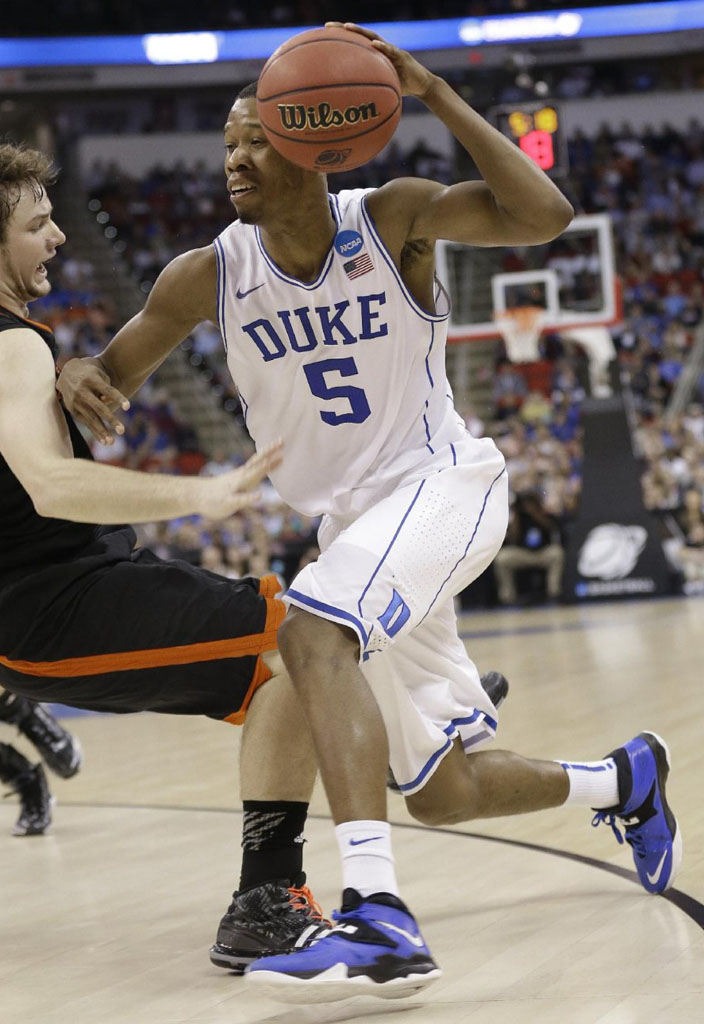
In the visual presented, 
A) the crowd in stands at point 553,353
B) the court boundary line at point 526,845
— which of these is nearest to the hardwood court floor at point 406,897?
the court boundary line at point 526,845

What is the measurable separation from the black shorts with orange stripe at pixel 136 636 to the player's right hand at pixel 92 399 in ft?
1.26

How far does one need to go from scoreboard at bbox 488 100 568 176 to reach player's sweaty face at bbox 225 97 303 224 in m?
9.08

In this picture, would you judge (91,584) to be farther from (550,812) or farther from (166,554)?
(166,554)

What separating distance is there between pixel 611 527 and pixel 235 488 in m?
11.7

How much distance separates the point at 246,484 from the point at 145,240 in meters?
A: 19.6

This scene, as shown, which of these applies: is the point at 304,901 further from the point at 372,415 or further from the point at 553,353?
the point at 553,353

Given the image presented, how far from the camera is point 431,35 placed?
20078mm

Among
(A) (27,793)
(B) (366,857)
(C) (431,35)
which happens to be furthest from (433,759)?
(C) (431,35)

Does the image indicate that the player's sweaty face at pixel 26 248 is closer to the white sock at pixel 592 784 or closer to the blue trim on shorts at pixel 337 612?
the blue trim on shorts at pixel 337 612

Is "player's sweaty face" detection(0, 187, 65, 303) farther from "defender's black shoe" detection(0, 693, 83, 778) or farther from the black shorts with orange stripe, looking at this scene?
"defender's black shoe" detection(0, 693, 83, 778)

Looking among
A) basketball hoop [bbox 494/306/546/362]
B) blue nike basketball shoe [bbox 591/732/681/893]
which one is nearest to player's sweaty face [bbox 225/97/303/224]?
blue nike basketball shoe [bbox 591/732/681/893]

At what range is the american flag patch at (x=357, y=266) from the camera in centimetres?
329

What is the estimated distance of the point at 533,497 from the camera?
49.4 feet

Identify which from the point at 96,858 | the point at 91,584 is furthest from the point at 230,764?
the point at 91,584
